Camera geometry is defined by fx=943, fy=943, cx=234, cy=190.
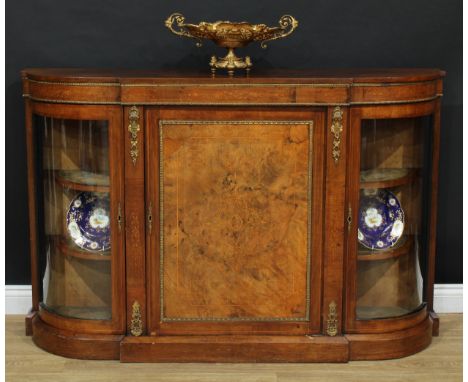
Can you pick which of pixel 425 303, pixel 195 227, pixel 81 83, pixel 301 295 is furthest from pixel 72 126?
pixel 425 303

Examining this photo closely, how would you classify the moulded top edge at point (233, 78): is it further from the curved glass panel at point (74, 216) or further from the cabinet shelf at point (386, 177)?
the cabinet shelf at point (386, 177)

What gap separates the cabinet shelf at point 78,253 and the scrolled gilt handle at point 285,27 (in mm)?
1087

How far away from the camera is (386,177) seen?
379 centimetres

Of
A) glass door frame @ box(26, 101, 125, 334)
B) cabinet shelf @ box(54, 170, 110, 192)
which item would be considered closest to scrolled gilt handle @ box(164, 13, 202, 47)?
glass door frame @ box(26, 101, 125, 334)

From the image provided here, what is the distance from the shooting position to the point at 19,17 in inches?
161

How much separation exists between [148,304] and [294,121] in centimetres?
95

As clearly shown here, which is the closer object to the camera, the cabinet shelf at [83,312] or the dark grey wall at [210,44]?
the cabinet shelf at [83,312]

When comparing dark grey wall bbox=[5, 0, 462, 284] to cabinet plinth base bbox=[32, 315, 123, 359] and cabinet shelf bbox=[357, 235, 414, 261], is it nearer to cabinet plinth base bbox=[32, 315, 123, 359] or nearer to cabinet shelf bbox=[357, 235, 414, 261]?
cabinet shelf bbox=[357, 235, 414, 261]

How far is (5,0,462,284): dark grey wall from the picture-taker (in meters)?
4.09

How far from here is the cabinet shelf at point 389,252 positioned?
384cm

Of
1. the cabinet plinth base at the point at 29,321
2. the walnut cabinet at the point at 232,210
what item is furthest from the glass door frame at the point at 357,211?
the cabinet plinth base at the point at 29,321

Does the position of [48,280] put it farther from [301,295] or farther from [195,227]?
[301,295]

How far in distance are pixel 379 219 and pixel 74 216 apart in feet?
4.08

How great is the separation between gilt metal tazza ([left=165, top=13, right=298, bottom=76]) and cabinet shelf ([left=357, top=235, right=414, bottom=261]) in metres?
0.88
